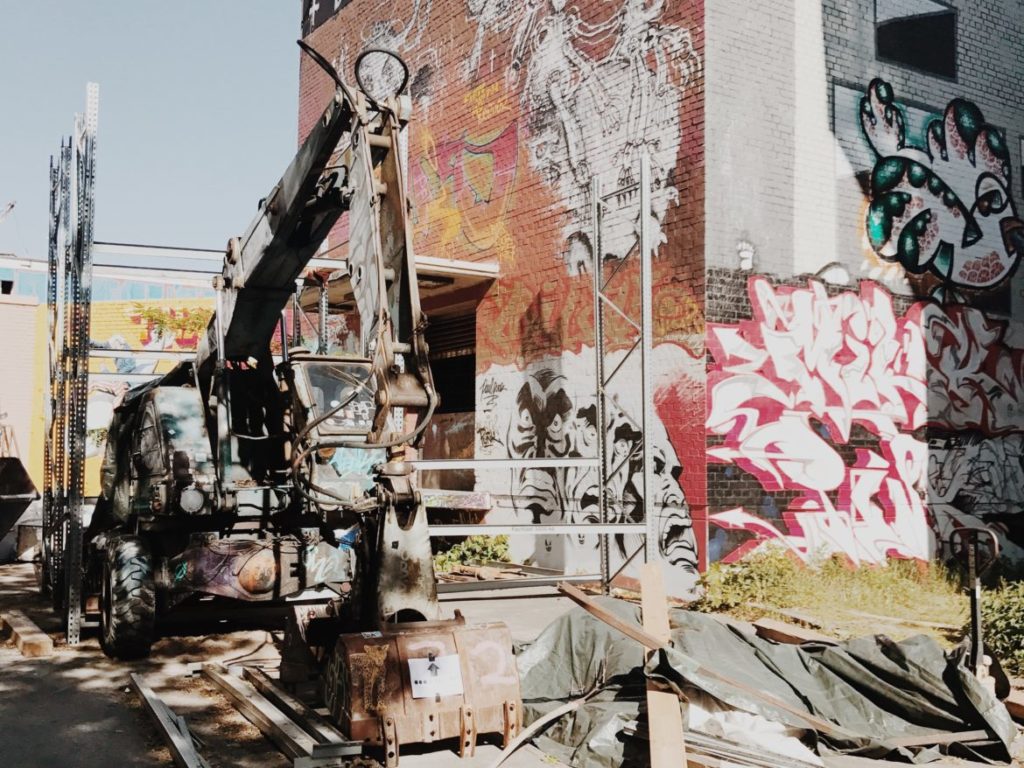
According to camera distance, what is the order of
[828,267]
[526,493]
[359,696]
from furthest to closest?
[526,493] < [828,267] < [359,696]

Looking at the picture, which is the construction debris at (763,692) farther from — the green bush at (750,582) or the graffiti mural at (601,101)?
the graffiti mural at (601,101)

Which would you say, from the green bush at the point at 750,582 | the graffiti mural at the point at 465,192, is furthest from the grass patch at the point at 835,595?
the graffiti mural at the point at 465,192

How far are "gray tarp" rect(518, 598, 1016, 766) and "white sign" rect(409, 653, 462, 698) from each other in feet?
2.24

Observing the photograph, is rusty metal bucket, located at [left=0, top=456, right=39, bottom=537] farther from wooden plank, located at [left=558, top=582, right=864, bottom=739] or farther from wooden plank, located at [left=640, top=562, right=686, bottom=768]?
wooden plank, located at [left=640, top=562, right=686, bottom=768]

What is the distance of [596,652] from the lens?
6562 mm

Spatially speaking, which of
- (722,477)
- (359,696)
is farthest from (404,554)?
(722,477)

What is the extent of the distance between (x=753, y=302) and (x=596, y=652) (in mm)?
6400

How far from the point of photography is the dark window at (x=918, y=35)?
43.3ft

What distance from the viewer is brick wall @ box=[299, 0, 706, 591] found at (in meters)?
11.9

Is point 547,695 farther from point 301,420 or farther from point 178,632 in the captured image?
point 178,632

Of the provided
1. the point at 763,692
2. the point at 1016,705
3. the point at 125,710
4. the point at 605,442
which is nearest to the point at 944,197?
the point at 605,442

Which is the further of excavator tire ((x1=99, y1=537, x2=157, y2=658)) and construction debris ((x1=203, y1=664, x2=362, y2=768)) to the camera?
excavator tire ((x1=99, y1=537, x2=157, y2=658))

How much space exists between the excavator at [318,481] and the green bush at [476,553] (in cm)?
375

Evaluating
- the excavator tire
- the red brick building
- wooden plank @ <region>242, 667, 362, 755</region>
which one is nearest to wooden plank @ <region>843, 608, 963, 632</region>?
the red brick building
